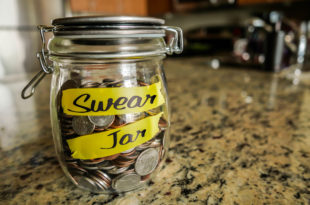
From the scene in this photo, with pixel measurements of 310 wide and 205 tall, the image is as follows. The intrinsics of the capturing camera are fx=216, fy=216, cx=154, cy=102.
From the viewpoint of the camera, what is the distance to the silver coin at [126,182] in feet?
0.85

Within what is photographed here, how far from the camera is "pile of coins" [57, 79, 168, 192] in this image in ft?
0.80

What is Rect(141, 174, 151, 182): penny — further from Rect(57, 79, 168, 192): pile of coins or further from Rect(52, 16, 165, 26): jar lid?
Rect(52, 16, 165, 26): jar lid

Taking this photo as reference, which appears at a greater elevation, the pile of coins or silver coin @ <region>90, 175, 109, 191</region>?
the pile of coins

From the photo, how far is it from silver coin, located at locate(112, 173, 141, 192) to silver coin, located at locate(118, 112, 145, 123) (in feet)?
0.21

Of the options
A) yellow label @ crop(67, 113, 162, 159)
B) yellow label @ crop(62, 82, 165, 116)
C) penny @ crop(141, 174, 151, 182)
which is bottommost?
penny @ crop(141, 174, 151, 182)

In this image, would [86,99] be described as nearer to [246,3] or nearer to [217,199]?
[217,199]

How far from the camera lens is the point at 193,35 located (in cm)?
272

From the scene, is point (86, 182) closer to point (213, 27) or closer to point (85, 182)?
point (85, 182)

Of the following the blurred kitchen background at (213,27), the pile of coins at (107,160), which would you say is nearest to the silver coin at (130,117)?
the pile of coins at (107,160)

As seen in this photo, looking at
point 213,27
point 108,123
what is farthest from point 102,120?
point 213,27

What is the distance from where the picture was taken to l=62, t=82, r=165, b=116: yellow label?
0.78 feet

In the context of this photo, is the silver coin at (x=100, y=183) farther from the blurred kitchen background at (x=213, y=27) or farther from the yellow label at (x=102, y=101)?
the blurred kitchen background at (x=213, y=27)

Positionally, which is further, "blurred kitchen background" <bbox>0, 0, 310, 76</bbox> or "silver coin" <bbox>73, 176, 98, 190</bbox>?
"blurred kitchen background" <bbox>0, 0, 310, 76</bbox>

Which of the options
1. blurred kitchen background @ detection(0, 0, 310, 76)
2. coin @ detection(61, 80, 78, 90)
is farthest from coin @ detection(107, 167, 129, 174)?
blurred kitchen background @ detection(0, 0, 310, 76)
